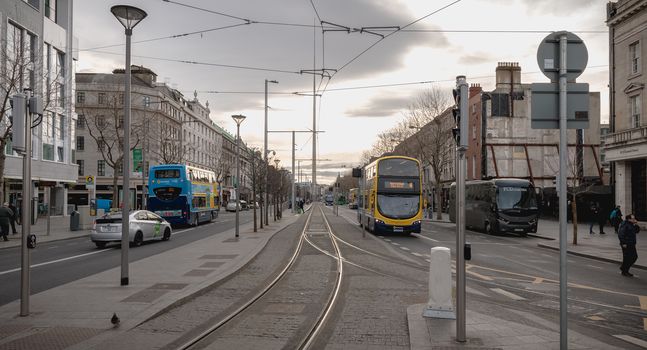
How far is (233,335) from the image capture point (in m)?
6.96

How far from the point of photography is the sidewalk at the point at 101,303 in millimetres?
6488

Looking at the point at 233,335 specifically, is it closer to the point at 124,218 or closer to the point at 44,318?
the point at 44,318

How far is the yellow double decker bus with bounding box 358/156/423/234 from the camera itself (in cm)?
2539

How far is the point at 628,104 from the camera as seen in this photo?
3186 centimetres

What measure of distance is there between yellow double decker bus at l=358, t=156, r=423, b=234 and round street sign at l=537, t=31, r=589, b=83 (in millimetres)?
19958

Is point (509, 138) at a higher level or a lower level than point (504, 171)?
higher

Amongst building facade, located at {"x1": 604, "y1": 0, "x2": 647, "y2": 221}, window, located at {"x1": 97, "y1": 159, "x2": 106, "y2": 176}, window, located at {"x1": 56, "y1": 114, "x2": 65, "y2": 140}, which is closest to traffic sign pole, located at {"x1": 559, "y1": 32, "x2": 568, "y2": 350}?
building facade, located at {"x1": 604, "y1": 0, "x2": 647, "y2": 221}

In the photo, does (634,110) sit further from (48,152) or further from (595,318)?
(48,152)

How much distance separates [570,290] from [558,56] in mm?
7292

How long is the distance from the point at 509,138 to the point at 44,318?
A: 159 ft

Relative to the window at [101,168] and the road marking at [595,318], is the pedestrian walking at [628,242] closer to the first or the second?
the road marking at [595,318]

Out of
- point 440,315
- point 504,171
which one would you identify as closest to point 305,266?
point 440,315

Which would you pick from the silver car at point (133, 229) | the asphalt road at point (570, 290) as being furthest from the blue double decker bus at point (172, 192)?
the asphalt road at point (570, 290)

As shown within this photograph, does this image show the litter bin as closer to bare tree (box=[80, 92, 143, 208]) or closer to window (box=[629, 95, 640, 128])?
bare tree (box=[80, 92, 143, 208])
